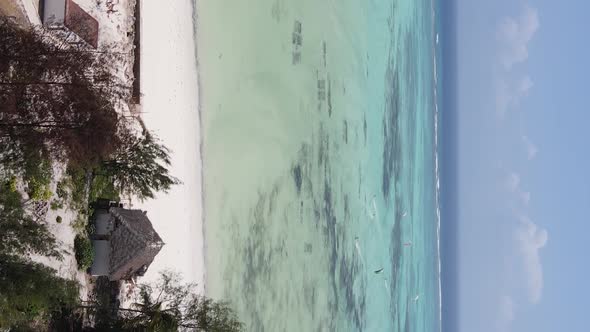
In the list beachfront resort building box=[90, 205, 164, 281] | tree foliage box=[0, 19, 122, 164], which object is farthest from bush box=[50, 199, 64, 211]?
tree foliage box=[0, 19, 122, 164]

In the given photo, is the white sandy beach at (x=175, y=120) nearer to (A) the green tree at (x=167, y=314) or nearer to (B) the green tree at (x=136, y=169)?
(A) the green tree at (x=167, y=314)

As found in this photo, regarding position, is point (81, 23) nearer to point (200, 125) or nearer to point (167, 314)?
point (200, 125)

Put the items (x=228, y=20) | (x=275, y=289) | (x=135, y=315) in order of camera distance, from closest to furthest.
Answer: (x=135, y=315), (x=228, y=20), (x=275, y=289)

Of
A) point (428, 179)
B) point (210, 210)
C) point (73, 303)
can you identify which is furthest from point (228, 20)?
point (428, 179)

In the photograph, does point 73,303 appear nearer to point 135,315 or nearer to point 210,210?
point 135,315

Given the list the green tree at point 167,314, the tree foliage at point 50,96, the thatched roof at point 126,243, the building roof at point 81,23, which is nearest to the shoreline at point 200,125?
the green tree at point 167,314
